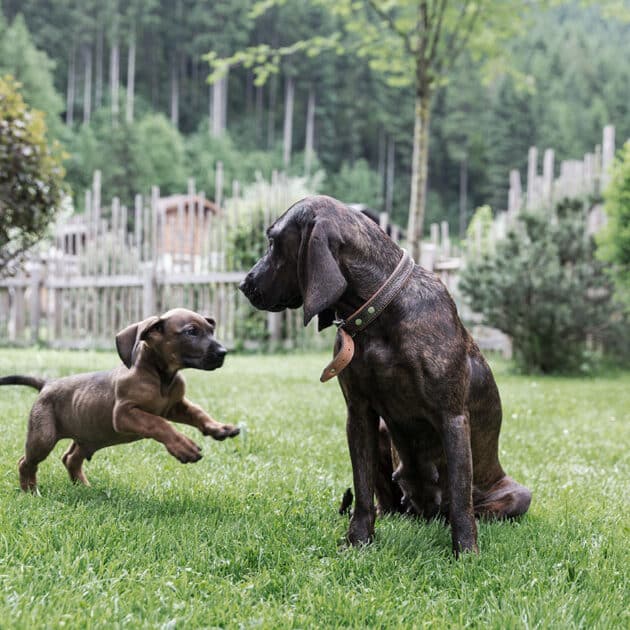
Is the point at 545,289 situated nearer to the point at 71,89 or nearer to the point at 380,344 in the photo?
the point at 380,344

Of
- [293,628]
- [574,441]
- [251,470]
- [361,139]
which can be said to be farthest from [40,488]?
[361,139]

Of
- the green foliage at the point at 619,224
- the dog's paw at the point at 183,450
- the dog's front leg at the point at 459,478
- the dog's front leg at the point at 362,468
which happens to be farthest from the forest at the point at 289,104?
the dog's front leg at the point at 459,478

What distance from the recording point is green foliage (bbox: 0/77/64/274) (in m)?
7.96

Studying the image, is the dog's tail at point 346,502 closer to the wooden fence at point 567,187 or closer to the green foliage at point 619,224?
the green foliage at point 619,224

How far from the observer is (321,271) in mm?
2645

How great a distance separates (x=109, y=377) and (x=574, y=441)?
13.4 feet

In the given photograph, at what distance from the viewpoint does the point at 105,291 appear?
15633mm

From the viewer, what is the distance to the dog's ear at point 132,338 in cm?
349

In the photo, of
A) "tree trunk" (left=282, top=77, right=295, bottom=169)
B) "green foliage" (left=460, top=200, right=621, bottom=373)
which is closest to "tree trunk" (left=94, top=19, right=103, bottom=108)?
"tree trunk" (left=282, top=77, right=295, bottom=169)

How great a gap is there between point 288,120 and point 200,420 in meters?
63.7

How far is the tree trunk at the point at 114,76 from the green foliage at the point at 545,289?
4702cm

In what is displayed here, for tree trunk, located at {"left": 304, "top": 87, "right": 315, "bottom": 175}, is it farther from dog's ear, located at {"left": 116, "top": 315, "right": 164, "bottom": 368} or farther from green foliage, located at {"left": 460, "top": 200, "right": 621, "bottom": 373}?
dog's ear, located at {"left": 116, "top": 315, "right": 164, "bottom": 368}

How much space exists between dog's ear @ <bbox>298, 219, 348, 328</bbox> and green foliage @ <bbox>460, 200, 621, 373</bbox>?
874 centimetres

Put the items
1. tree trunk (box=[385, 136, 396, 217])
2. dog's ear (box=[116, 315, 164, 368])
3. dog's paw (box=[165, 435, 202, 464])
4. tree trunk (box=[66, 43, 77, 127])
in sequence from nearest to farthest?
dog's paw (box=[165, 435, 202, 464]) < dog's ear (box=[116, 315, 164, 368]) < tree trunk (box=[66, 43, 77, 127]) < tree trunk (box=[385, 136, 396, 217])
